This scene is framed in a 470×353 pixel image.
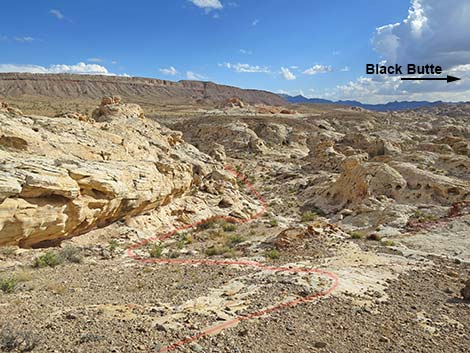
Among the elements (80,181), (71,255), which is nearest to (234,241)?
(71,255)

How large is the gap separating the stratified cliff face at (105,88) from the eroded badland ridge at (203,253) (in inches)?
4743

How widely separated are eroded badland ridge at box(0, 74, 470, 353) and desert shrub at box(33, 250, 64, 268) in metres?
0.03

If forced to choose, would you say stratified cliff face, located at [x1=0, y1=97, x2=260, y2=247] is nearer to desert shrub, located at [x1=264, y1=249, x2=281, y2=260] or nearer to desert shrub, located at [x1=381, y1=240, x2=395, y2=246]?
desert shrub, located at [x1=264, y1=249, x2=281, y2=260]

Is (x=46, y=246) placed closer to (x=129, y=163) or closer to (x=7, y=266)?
(x=7, y=266)

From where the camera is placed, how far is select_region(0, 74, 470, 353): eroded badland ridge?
19.0ft

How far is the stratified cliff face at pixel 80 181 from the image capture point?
387 inches

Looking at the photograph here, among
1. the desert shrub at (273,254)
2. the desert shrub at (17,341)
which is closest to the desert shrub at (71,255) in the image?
the desert shrub at (17,341)

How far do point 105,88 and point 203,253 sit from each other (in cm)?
15405

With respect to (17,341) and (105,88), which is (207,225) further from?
(105,88)

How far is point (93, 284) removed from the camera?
7965mm

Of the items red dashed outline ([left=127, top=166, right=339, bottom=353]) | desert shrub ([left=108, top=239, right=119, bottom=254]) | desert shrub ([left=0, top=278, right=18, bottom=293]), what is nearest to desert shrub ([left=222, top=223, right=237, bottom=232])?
red dashed outline ([left=127, top=166, right=339, bottom=353])

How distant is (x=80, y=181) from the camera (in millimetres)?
11445

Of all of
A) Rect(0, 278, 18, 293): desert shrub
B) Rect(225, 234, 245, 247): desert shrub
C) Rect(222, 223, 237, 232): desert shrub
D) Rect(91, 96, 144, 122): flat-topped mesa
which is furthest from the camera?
Rect(91, 96, 144, 122): flat-topped mesa

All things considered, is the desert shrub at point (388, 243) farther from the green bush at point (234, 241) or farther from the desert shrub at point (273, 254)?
the green bush at point (234, 241)
